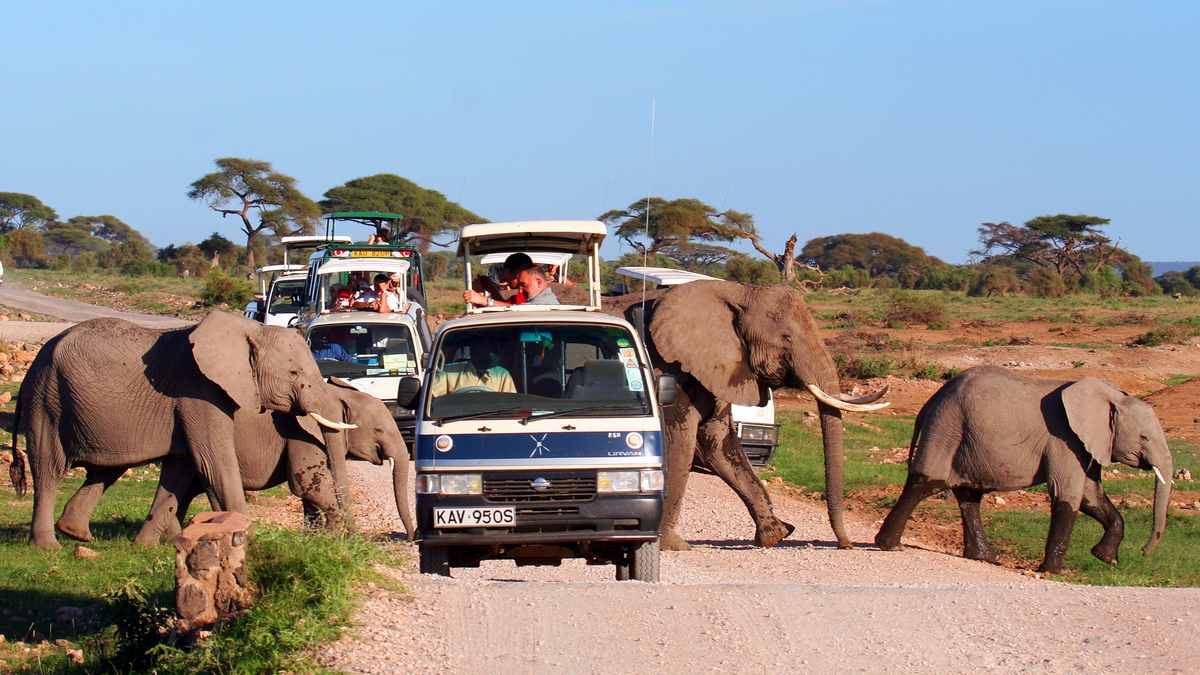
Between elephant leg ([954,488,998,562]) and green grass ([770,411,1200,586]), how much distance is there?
0.44 m

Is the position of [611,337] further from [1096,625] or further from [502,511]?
[1096,625]

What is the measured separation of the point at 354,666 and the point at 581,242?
5.30 m

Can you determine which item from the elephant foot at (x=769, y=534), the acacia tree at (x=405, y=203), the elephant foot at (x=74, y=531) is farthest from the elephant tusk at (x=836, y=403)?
the acacia tree at (x=405, y=203)

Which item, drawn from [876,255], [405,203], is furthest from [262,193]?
[876,255]

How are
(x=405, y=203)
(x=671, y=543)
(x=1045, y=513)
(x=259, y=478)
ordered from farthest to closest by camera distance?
(x=405, y=203), (x=1045, y=513), (x=671, y=543), (x=259, y=478)

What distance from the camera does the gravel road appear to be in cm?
520

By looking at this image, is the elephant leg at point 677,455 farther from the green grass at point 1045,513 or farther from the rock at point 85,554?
the rock at point 85,554

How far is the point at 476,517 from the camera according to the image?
21.7 feet

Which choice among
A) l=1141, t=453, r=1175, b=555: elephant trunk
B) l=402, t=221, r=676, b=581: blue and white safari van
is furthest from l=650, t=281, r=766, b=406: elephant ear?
l=1141, t=453, r=1175, b=555: elephant trunk

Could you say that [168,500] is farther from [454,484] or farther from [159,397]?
[454,484]

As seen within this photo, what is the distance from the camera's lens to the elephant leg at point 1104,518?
9883mm

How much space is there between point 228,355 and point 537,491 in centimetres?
299

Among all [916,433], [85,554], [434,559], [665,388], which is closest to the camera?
[434,559]

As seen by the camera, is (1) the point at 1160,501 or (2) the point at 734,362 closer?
(2) the point at 734,362
